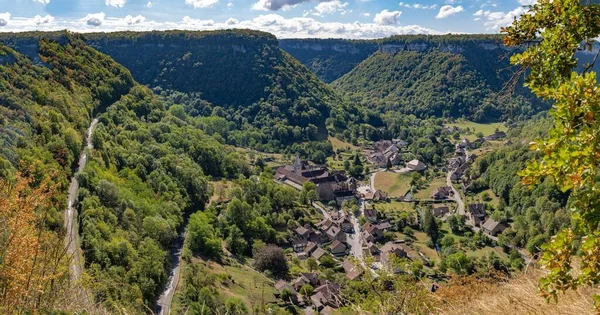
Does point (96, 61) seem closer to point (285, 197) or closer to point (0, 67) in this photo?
point (0, 67)

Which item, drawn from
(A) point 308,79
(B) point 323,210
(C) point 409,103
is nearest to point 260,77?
(A) point 308,79

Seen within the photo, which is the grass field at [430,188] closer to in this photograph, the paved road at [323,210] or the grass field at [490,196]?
the grass field at [490,196]

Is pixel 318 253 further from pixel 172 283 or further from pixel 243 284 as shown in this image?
pixel 172 283

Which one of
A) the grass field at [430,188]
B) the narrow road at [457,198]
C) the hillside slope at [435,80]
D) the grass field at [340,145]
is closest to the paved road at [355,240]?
the grass field at [430,188]

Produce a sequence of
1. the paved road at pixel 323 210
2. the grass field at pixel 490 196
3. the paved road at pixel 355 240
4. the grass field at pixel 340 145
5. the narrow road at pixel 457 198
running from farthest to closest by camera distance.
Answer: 1. the grass field at pixel 340 145
2. the grass field at pixel 490 196
3. the narrow road at pixel 457 198
4. the paved road at pixel 323 210
5. the paved road at pixel 355 240

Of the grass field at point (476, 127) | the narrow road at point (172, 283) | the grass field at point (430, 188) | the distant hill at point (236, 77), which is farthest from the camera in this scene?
the grass field at point (476, 127)

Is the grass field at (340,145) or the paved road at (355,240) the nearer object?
the paved road at (355,240)
